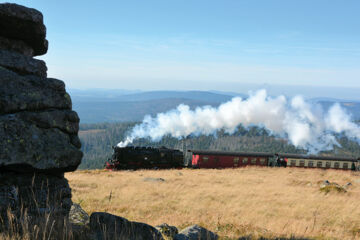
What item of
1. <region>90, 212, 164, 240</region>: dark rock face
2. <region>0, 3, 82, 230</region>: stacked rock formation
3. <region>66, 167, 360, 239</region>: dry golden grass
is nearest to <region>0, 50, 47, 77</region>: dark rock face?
<region>0, 3, 82, 230</region>: stacked rock formation

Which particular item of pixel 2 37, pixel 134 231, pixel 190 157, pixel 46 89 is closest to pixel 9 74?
pixel 46 89

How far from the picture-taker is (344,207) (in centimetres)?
1627

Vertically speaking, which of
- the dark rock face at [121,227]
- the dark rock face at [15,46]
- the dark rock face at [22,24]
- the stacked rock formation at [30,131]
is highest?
the dark rock face at [22,24]

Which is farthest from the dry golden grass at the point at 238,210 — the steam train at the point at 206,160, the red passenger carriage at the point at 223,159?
the red passenger carriage at the point at 223,159

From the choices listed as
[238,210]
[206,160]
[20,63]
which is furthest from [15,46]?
[206,160]

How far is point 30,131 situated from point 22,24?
2822mm

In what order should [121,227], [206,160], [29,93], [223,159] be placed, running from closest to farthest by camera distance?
[29,93]
[121,227]
[206,160]
[223,159]

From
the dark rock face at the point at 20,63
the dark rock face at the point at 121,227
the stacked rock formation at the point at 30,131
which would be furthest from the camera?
the dark rock face at the point at 20,63

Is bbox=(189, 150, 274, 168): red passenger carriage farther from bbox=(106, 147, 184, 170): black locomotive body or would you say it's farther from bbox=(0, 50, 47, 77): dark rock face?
bbox=(0, 50, 47, 77): dark rock face

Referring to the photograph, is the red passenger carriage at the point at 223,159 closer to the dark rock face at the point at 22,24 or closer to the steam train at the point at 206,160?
the steam train at the point at 206,160

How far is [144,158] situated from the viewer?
4031 cm

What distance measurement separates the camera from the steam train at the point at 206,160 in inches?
1556

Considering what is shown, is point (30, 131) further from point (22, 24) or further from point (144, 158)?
point (144, 158)

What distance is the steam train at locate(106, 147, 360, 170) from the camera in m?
39.5
